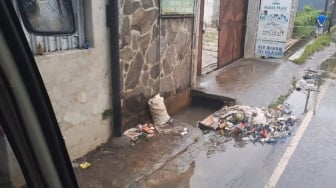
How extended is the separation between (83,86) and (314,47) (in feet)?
40.6

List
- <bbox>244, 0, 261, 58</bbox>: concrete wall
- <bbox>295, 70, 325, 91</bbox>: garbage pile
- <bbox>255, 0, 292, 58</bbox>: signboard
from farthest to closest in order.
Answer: <bbox>244, 0, 261, 58</bbox>: concrete wall → <bbox>255, 0, 292, 58</bbox>: signboard → <bbox>295, 70, 325, 91</bbox>: garbage pile

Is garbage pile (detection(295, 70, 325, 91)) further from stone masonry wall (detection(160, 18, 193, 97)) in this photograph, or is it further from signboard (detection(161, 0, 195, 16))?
signboard (detection(161, 0, 195, 16))

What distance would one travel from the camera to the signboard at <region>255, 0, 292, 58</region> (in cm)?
1130

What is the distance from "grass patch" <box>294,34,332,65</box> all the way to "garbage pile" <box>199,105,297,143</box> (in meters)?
5.64

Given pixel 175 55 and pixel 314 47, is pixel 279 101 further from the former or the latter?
pixel 314 47

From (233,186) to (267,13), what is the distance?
830 centimetres

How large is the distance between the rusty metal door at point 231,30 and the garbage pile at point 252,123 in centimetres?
392

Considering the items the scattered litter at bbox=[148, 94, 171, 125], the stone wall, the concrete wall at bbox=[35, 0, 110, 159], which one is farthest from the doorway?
the concrete wall at bbox=[35, 0, 110, 159]

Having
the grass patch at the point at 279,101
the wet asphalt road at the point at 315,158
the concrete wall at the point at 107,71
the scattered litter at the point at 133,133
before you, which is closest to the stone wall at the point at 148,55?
the concrete wall at the point at 107,71

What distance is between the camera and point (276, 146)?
5.92 m

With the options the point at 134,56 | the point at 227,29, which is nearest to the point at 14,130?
the point at 134,56

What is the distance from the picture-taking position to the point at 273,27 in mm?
11516

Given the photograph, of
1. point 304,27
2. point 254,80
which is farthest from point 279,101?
point 304,27

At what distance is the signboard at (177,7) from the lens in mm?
6429
